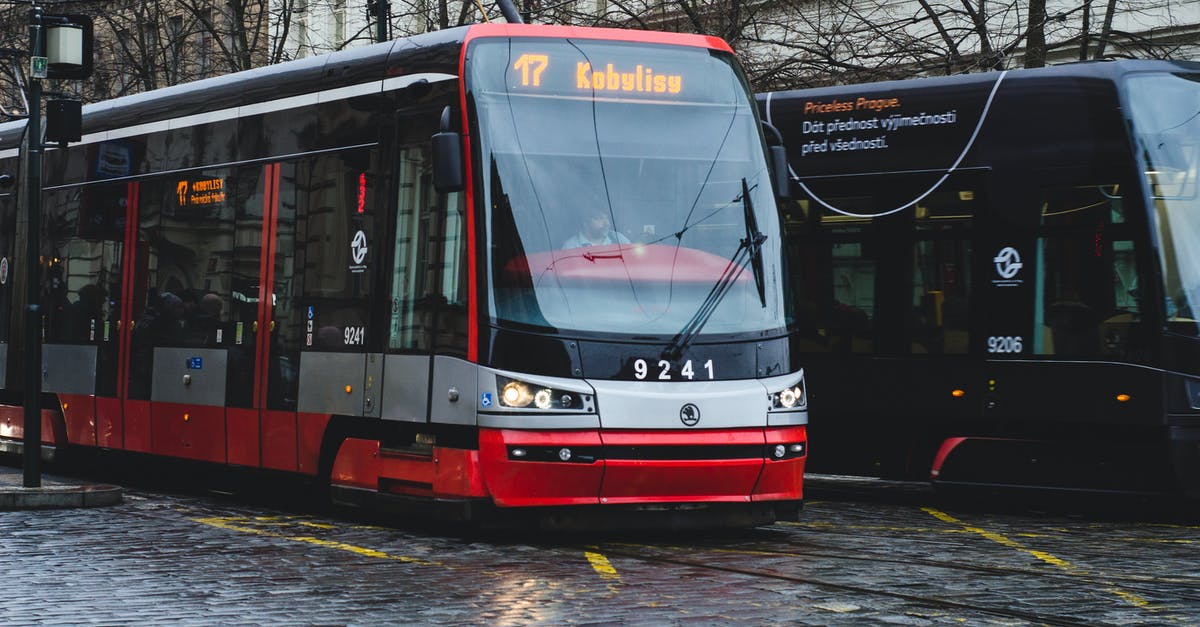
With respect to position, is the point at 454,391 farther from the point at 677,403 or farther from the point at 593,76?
the point at 593,76

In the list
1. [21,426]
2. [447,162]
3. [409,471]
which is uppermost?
[447,162]

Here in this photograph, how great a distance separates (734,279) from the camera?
11.5m

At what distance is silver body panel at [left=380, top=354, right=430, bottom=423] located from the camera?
11.5 metres

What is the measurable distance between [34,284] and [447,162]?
4495mm

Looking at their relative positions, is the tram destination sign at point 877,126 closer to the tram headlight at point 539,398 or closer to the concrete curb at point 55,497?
the tram headlight at point 539,398

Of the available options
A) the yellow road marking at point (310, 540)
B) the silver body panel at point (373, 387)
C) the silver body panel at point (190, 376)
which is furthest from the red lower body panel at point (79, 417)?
the silver body panel at point (373, 387)

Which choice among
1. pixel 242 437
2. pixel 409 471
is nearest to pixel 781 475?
pixel 409 471

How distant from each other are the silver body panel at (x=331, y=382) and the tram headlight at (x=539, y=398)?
1631mm

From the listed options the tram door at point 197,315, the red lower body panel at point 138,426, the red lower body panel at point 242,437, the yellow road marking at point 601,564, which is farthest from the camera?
the red lower body panel at point 138,426

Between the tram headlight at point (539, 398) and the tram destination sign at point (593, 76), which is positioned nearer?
the tram headlight at point (539, 398)

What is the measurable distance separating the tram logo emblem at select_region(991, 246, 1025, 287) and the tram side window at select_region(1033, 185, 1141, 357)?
0.18 meters

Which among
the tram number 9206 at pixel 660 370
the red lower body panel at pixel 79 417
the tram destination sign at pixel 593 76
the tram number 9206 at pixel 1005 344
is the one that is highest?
the tram destination sign at pixel 593 76

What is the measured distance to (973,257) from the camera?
14047 mm

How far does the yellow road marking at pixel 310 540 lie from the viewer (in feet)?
34.3
